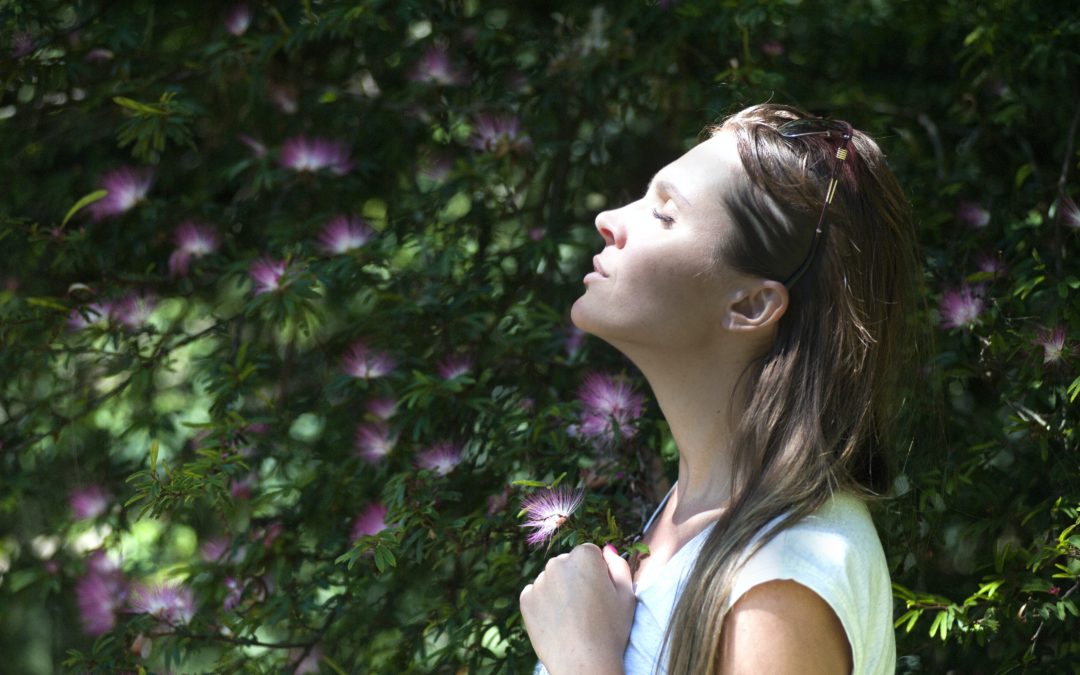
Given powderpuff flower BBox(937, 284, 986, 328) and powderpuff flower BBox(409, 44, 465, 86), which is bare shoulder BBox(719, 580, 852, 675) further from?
powderpuff flower BBox(409, 44, 465, 86)

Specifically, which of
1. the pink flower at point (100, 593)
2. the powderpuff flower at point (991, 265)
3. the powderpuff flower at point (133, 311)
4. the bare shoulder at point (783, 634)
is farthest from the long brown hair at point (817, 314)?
the pink flower at point (100, 593)

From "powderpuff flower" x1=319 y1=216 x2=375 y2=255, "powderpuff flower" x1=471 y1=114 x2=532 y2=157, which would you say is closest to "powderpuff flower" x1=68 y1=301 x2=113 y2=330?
"powderpuff flower" x1=319 y1=216 x2=375 y2=255

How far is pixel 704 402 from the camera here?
1355 millimetres

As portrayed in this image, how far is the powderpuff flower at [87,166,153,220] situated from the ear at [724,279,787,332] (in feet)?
4.78

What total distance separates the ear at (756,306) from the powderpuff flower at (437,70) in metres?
1.12

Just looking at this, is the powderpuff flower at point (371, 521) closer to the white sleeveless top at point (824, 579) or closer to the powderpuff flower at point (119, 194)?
the white sleeveless top at point (824, 579)

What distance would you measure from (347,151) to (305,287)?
0.47m

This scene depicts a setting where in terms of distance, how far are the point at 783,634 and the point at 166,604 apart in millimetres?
1233

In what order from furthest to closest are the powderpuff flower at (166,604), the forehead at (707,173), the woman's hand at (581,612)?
1. the powderpuff flower at (166,604)
2. the forehead at (707,173)
3. the woman's hand at (581,612)

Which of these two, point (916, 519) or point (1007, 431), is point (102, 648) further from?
point (1007, 431)

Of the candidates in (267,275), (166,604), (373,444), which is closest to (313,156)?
(267,275)

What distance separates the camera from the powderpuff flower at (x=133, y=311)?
7.02 ft

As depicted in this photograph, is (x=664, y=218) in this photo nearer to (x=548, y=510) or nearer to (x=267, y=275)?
(x=548, y=510)

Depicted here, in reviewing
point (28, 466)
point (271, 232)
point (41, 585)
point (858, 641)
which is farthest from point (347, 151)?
point (858, 641)
